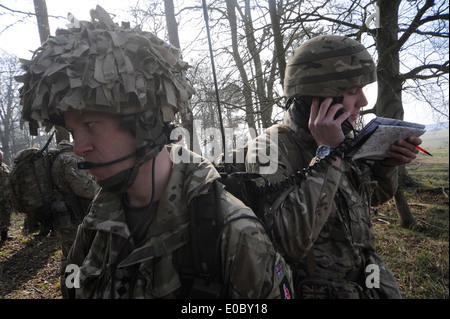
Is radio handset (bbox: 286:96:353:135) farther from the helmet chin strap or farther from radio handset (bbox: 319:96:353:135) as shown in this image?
the helmet chin strap

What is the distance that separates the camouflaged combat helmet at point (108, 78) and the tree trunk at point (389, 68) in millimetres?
5155

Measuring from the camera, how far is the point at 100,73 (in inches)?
58.4

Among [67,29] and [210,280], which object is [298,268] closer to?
[210,280]

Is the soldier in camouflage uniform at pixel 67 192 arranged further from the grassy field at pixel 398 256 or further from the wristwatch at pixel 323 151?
the wristwatch at pixel 323 151

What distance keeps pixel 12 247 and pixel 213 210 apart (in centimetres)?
919

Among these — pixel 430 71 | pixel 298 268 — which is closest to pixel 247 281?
pixel 298 268

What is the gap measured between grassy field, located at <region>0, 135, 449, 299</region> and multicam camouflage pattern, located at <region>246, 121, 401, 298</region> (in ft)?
5.64

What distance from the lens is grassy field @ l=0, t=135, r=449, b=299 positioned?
4.00 meters

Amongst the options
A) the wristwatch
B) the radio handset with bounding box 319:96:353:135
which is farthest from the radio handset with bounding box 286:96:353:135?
the wristwatch

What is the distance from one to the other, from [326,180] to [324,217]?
0.72 ft

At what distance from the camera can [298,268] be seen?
1.86 metres

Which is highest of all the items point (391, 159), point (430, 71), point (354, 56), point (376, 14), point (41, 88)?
point (376, 14)

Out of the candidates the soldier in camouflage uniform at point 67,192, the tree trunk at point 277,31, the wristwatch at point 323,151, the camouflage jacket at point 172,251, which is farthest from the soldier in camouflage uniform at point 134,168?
the tree trunk at point 277,31

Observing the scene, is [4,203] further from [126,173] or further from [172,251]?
[172,251]
